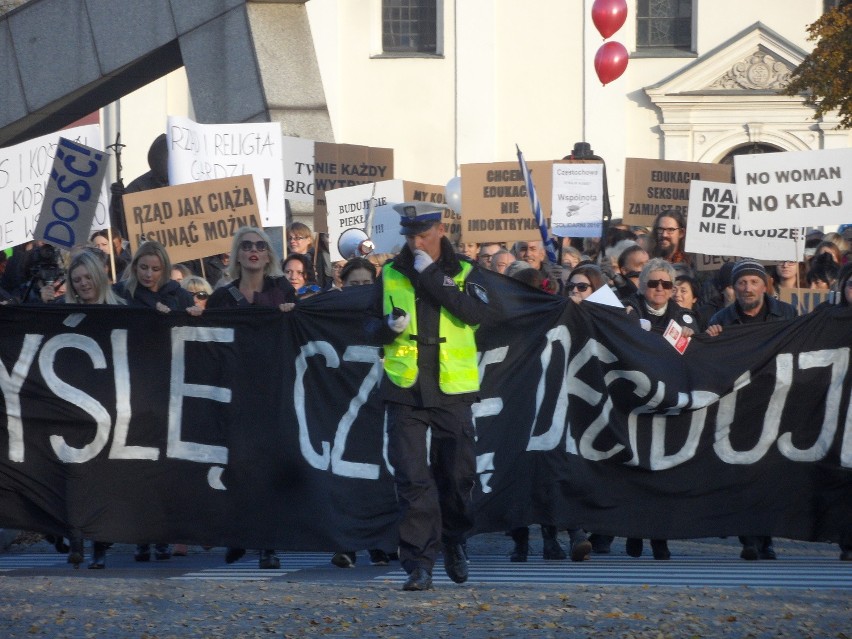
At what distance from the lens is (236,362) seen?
9352 millimetres

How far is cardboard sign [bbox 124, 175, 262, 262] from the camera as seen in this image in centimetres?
1272

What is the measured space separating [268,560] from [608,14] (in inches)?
634

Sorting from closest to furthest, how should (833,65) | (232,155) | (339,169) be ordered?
(232,155) → (339,169) → (833,65)

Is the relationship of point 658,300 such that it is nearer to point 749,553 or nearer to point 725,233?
point 749,553

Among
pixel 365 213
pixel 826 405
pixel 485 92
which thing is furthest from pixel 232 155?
pixel 485 92

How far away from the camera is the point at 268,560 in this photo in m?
9.15

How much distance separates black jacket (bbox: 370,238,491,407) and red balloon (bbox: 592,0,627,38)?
642 inches

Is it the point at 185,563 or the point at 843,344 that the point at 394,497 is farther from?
the point at 843,344

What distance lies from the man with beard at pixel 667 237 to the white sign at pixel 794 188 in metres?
0.94

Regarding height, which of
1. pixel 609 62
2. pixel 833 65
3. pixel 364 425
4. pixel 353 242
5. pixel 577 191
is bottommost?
pixel 364 425

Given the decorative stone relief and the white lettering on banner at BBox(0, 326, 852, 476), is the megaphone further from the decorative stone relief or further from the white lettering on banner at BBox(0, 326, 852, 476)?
the decorative stone relief

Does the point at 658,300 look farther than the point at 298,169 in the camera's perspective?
No

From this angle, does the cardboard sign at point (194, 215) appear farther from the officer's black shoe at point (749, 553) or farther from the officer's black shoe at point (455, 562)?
the officer's black shoe at point (455, 562)

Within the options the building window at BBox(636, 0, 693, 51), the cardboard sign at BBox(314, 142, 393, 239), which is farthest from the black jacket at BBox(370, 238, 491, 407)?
the building window at BBox(636, 0, 693, 51)
